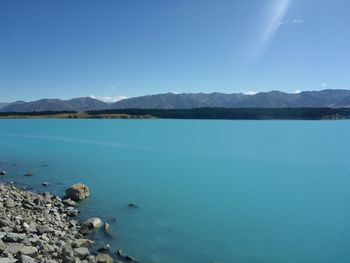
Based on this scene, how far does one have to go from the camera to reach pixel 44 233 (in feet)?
36.8

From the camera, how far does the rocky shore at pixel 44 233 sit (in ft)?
30.5

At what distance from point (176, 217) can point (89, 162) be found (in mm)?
16321

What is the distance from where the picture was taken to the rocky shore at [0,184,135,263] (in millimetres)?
9301

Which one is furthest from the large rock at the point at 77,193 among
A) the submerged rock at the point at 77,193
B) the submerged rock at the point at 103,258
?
the submerged rock at the point at 103,258

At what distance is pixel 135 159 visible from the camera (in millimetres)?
31828

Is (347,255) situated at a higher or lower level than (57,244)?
lower

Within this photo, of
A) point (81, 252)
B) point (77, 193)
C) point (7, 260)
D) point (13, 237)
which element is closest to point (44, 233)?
point (13, 237)

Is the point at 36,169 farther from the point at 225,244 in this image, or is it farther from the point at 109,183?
the point at 225,244

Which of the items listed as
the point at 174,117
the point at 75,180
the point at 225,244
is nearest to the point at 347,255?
the point at 225,244

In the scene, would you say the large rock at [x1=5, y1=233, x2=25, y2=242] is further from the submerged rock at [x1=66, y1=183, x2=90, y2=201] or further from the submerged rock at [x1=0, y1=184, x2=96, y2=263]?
the submerged rock at [x1=66, y1=183, x2=90, y2=201]

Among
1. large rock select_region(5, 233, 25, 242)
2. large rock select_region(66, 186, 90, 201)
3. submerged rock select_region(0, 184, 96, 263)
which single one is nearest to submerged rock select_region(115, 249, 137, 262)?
submerged rock select_region(0, 184, 96, 263)

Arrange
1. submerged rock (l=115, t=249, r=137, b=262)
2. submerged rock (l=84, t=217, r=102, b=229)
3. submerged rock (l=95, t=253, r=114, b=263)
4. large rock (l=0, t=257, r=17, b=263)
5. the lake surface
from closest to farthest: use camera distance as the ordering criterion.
A: 1. large rock (l=0, t=257, r=17, b=263)
2. submerged rock (l=95, t=253, r=114, b=263)
3. submerged rock (l=115, t=249, r=137, b=262)
4. the lake surface
5. submerged rock (l=84, t=217, r=102, b=229)

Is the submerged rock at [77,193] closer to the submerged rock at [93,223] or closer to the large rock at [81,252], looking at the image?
the submerged rock at [93,223]

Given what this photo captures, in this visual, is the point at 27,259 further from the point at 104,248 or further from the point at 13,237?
the point at 104,248
